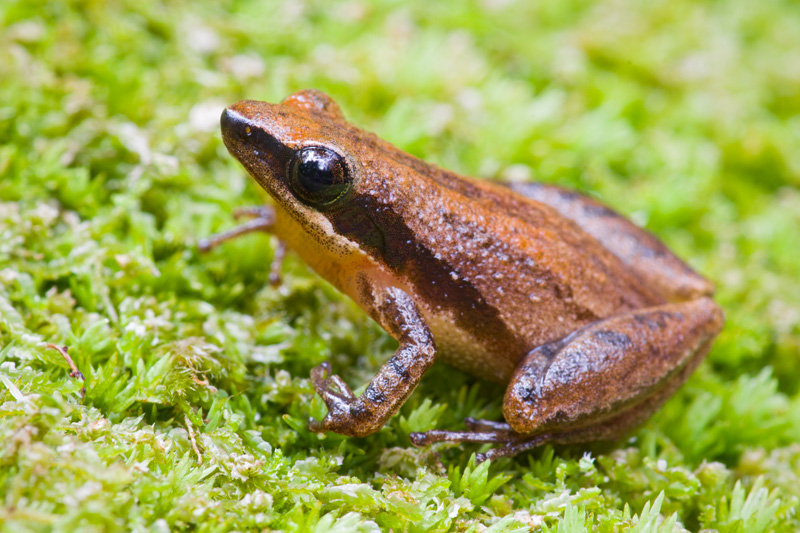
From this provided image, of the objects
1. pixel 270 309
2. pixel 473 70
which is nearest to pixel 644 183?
pixel 473 70

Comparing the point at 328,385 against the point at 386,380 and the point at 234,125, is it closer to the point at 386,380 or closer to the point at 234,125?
the point at 386,380

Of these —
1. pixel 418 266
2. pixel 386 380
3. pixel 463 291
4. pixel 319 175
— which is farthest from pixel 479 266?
pixel 319 175

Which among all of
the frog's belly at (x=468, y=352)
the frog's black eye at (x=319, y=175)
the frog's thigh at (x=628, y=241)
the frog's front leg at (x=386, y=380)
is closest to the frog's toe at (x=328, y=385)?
the frog's front leg at (x=386, y=380)

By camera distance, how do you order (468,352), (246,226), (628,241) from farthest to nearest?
(628,241) → (246,226) → (468,352)

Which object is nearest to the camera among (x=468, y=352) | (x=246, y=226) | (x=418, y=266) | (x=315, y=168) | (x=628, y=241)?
(x=315, y=168)

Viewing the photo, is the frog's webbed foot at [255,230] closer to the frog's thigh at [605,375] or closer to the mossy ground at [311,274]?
the mossy ground at [311,274]

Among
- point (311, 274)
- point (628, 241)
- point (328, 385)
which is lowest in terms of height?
point (328, 385)

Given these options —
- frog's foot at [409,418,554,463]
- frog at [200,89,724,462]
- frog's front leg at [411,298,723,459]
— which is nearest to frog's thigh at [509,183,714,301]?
frog at [200,89,724,462]

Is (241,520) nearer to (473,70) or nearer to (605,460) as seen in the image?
(605,460)
